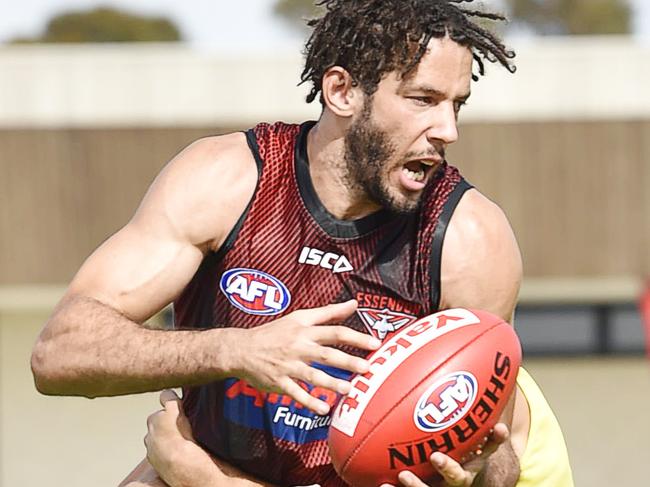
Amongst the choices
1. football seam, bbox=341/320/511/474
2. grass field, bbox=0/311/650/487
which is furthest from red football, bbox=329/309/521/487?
grass field, bbox=0/311/650/487

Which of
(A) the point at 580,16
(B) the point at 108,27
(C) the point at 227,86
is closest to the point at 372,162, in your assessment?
(C) the point at 227,86

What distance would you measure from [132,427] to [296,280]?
22.1ft

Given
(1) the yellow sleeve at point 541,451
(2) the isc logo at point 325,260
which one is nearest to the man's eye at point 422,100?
(2) the isc logo at point 325,260

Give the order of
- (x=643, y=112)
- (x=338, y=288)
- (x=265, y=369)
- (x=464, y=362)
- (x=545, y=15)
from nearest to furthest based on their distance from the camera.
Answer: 1. (x=265, y=369)
2. (x=464, y=362)
3. (x=338, y=288)
4. (x=643, y=112)
5. (x=545, y=15)

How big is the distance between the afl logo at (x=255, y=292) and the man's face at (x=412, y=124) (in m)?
0.36

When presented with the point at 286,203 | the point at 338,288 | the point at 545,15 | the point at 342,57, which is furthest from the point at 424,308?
the point at 545,15

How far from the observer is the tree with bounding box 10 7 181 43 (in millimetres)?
50250

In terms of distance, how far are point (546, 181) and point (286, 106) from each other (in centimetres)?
262

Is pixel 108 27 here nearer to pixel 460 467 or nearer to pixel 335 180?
pixel 335 180

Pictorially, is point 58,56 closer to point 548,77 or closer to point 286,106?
point 286,106

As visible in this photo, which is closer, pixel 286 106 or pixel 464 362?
pixel 464 362

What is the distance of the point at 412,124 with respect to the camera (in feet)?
11.5

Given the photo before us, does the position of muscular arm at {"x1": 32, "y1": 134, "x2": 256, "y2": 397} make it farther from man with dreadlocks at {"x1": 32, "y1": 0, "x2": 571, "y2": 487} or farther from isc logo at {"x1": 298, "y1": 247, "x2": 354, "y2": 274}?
isc logo at {"x1": 298, "y1": 247, "x2": 354, "y2": 274}

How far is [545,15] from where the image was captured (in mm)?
53844
